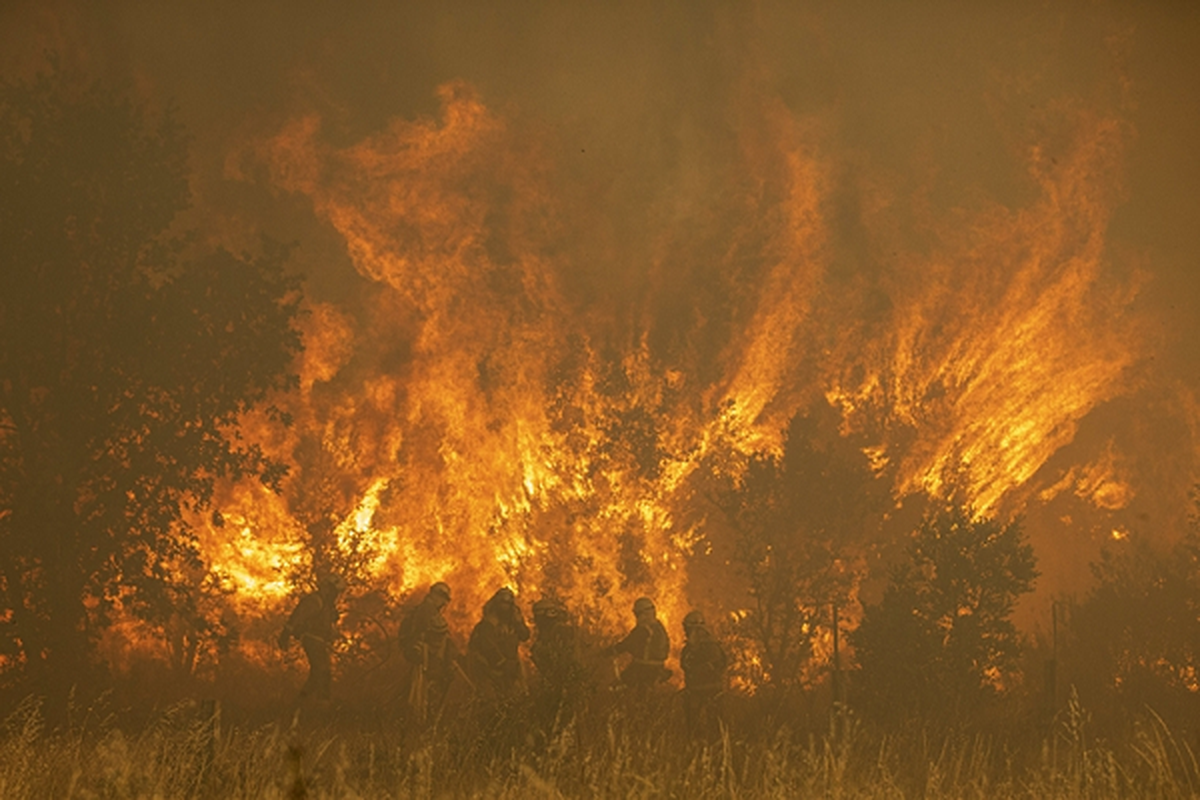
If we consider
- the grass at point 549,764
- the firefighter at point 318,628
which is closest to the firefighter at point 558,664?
the grass at point 549,764

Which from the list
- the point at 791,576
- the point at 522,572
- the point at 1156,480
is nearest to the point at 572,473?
the point at 522,572

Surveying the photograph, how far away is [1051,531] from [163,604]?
34742mm

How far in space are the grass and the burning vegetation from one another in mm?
380

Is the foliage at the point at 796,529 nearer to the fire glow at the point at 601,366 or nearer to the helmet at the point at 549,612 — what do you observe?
the fire glow at the point at 601,366

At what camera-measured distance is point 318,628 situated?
21078 millimetres

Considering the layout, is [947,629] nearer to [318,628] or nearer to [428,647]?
[428,647]

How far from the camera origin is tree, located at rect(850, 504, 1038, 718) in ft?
60.1

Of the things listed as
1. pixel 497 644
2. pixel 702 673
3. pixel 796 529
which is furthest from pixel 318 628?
pixel 796 529

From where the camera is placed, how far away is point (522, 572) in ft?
116

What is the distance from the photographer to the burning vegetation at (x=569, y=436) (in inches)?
763

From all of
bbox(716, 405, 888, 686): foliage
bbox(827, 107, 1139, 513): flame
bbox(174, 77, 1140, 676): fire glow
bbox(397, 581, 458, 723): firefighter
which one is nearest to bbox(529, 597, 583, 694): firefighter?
bbox(397, 581, 458, 723): firefighter

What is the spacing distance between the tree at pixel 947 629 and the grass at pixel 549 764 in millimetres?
1055

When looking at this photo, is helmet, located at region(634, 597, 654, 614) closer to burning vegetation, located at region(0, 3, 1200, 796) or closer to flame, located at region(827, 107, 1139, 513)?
burning vegetation, located at region(0, 3, 1200, 796)

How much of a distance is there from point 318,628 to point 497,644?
359 cm
